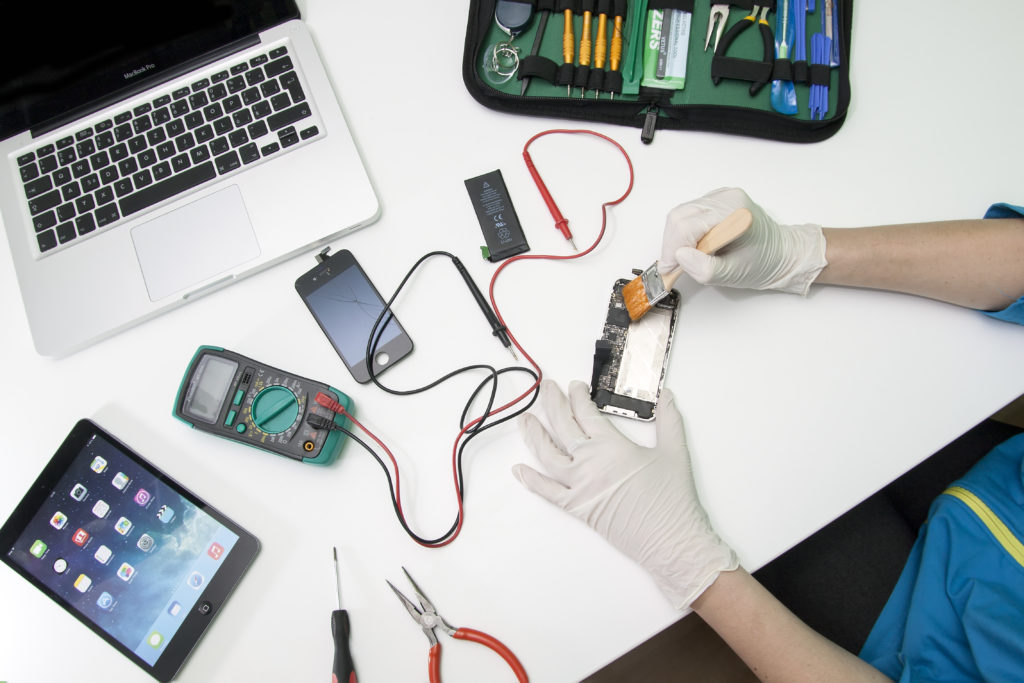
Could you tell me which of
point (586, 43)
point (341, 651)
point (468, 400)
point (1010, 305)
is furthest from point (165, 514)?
point (1010, 305)

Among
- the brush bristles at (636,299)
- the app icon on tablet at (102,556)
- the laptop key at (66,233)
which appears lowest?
the app icon on tablet at (102,556)

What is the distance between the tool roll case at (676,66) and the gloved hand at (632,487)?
45cm

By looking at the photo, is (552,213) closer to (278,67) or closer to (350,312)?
(350,312)

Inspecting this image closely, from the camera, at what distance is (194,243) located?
83cm

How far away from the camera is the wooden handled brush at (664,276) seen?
65 centimetres

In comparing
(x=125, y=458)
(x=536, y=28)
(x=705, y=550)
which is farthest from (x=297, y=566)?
(x=536, y=28)

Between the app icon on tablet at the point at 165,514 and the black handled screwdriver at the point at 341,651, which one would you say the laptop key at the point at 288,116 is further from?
the black handled screwdriver at the point at 341,651

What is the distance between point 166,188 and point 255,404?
1.21 ft

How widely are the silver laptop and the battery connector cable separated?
0.20 metres

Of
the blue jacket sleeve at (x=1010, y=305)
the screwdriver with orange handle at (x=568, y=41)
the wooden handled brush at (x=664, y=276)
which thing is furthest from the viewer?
the screwdriver with orange handle at (x=568, y=41)

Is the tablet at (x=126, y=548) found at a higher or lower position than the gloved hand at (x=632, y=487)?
higher

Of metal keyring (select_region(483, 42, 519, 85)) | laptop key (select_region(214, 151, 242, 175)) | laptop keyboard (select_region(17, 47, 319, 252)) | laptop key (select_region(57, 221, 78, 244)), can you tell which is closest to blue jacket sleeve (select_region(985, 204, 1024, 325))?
metal keyring (select_region(483, 42, 519, 85))

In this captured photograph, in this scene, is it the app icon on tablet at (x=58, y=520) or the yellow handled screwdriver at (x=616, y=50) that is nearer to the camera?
the app icon on tablet at (x=58, y=520)

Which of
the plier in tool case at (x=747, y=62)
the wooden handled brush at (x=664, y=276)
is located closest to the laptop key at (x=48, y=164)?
the wooden handled brush at (x=664, y=276)
